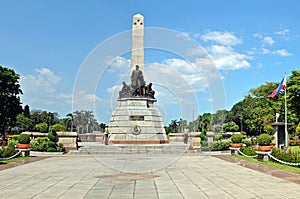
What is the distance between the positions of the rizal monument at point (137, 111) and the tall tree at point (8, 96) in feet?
68.3

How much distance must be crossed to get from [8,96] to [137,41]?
71.3 feet

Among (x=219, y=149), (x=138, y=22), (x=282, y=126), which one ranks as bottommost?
(x=219, y=149)

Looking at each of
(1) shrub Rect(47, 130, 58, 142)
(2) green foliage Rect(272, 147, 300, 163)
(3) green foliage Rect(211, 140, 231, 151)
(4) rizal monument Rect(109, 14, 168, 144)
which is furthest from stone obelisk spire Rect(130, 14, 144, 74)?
(2) green foliage Rect(272, 147, 300, 163)

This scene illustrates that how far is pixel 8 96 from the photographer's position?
45.7 m

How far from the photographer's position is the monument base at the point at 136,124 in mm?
28984

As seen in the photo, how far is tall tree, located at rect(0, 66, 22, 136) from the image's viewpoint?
45.2 m

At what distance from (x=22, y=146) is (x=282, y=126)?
20.5m

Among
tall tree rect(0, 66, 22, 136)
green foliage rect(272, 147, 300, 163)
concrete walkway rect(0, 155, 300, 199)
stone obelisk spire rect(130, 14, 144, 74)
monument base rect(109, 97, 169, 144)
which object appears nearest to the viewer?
concrete walkway rect(0, 155, 300, 199)

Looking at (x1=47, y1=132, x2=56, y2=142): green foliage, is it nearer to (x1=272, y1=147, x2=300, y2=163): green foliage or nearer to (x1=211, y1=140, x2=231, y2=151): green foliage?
(x1=211, y1=140, x2=231, y2=151): green foliage

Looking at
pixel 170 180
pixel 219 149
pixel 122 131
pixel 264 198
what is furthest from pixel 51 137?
pixel 264 198

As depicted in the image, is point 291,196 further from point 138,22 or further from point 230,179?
point 138,22

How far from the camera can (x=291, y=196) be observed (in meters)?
8.76

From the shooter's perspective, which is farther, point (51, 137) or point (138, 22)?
point (138, 22)

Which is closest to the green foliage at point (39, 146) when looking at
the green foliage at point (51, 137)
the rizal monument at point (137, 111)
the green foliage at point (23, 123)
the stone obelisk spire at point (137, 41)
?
the green foliage at point (51, 137)
